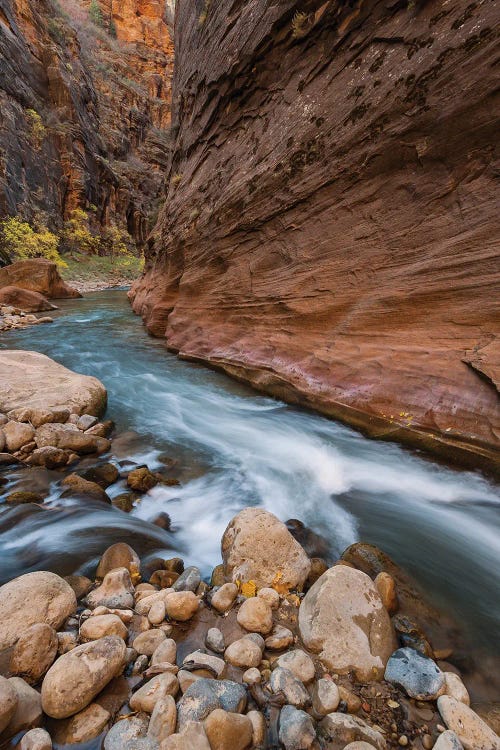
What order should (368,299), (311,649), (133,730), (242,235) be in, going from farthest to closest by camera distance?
(242,235) → (368,299) → (311,649) → (133,730)

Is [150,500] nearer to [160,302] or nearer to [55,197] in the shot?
[160,302]

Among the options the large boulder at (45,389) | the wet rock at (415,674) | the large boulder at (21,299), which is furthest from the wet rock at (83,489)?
the large boulder at (21,299)

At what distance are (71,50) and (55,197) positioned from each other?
19927mm

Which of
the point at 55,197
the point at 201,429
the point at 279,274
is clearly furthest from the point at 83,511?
the point at 55,197

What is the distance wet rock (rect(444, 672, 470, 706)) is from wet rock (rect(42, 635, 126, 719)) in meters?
1.67

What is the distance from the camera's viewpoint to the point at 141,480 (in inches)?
149

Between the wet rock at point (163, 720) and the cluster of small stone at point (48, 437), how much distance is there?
3144 millimetres

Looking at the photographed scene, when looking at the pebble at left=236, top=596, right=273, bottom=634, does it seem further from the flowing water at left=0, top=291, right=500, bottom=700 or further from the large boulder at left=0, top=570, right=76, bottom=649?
the large boulder at left=0, top=570, right=76, bottom=649

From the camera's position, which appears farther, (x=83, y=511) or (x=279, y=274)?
(x=279, y=274)

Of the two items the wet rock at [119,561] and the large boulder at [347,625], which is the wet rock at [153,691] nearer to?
the large boulder at [347,625]

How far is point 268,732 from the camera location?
1.53 metres

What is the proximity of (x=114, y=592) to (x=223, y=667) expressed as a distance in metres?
0.87

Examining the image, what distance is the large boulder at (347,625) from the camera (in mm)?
1823

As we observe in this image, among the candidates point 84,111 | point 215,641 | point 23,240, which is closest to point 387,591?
point 215,641
